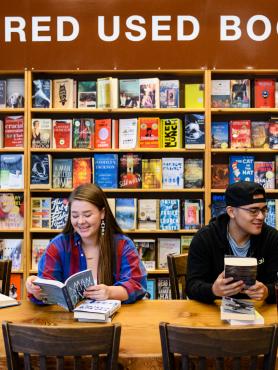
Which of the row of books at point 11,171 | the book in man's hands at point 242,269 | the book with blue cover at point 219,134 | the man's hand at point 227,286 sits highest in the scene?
the book with blue cover at point 219,134

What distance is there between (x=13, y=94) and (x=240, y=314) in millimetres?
3149

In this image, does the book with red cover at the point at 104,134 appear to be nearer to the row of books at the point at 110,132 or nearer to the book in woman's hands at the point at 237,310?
the row of books at the point at 110,132

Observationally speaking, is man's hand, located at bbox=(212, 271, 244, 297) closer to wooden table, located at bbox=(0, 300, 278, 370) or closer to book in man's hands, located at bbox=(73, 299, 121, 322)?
wooden table, located at bbox=(0, 300, 278, 370)

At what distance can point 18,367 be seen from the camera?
150cm

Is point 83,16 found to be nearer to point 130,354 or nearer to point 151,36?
point 151,36

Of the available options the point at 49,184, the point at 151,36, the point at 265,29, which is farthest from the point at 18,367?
the point at 49,184

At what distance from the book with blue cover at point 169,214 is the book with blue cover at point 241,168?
0.53m

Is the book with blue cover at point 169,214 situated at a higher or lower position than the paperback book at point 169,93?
lower

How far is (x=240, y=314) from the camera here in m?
1.87

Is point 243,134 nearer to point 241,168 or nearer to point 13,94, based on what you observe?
point 241,168

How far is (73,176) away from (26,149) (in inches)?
18.2

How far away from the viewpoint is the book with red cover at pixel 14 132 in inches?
168

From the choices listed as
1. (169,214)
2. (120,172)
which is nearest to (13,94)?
(120,172)

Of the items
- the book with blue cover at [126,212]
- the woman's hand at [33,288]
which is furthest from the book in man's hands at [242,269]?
the book with blue cover at [126,212]
